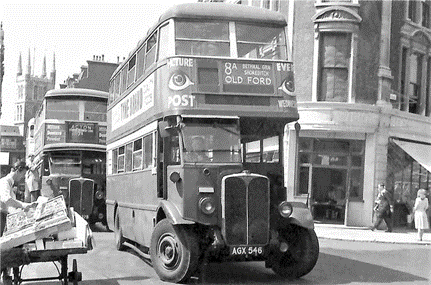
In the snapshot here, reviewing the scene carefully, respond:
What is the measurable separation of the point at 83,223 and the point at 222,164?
2.41 metres

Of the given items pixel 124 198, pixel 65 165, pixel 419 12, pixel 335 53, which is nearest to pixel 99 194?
pixel 65 165

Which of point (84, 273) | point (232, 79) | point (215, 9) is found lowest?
point (84, 273)

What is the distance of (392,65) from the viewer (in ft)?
80.5

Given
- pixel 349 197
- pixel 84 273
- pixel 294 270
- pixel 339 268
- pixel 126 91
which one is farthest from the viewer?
pixel 349 197

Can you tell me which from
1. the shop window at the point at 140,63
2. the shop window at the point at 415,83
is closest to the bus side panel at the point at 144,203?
the shop window at the point at 140,63

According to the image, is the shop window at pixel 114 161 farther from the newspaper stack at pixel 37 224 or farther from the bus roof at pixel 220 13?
the newspaper stack at pixel 37 224

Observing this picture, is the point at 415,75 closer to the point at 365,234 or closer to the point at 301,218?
the point at 365,234

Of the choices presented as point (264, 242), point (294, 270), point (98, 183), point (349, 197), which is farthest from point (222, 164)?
point (349, 197)

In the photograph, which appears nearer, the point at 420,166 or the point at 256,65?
the point at 256,65

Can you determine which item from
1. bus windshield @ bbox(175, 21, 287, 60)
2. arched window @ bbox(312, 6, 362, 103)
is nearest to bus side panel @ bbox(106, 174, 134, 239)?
bus windshield @ bbox(175, 21, 287, 60)

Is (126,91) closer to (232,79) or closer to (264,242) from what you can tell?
(232,79)

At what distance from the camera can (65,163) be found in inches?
805

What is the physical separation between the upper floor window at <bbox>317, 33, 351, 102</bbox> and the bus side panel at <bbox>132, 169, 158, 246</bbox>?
12519mm

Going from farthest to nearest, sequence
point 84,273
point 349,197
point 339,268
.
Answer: point 349,197 → point 339,268 → point 84,273
